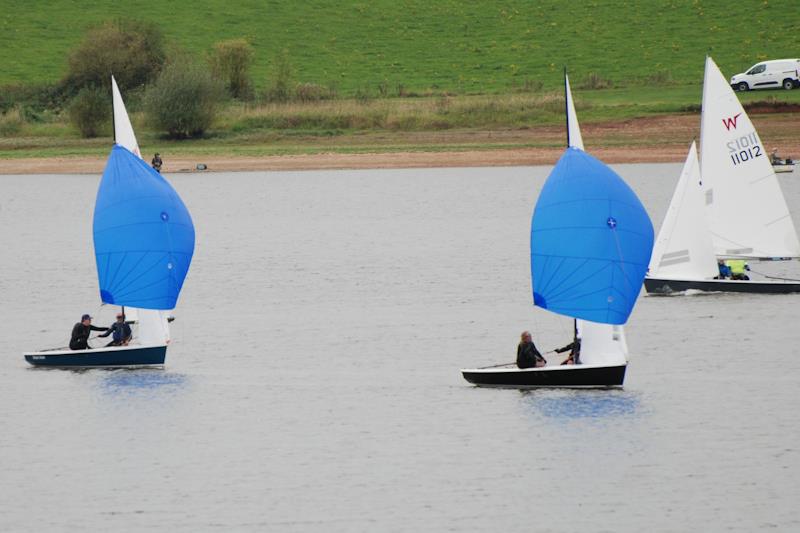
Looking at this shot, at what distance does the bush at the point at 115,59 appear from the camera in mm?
114125

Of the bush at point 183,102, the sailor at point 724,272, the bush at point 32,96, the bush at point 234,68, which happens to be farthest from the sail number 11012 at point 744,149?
the bush at point 32,96

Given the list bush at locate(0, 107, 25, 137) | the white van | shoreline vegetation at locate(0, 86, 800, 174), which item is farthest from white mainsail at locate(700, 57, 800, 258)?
bush at locate(0, 107, 25, 137)

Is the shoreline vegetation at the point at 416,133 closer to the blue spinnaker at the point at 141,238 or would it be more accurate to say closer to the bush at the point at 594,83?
the bush at the point at 594,83

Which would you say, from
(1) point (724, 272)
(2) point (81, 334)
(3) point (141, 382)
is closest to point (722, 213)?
(1) point (724, 272)

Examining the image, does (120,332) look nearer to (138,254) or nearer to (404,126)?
(138,254)

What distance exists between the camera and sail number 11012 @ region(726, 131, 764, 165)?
46812 mm

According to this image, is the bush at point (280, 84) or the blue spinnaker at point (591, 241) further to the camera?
the bush at point (280, 84)

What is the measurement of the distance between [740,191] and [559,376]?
50.0 feet

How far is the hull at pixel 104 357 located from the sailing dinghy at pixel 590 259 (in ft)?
32.9

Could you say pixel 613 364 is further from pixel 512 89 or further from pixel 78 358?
pixel 512 89

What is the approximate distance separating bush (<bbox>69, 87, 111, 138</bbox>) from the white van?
4342cm

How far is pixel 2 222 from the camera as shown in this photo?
77.6 meters

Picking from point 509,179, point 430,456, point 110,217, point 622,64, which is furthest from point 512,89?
point 430,456

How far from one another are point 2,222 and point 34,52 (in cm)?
5718
